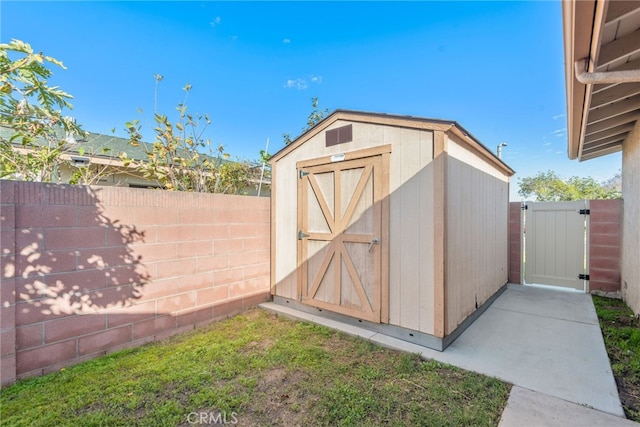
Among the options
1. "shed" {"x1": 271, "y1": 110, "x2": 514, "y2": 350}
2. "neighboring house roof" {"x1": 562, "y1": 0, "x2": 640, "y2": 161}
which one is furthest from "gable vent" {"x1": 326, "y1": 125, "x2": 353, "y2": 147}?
"neighboring house roof" {"x1": 562, "y1": 0, "x2": 640, "y2": 161}

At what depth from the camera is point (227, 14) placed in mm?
5996

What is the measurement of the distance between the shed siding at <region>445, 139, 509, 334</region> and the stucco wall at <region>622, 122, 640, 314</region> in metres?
1.58

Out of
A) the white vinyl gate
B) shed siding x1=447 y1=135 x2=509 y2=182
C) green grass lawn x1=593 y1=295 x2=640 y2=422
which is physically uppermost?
shed siding x1=447 y1=135 x2=509 y2=182

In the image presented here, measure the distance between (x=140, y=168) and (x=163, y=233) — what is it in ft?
5.48

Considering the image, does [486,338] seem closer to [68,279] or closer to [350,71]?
[68,279]

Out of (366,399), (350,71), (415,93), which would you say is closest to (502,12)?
(415,93)

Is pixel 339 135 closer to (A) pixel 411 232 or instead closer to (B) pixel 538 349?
(A) pixel 411 232

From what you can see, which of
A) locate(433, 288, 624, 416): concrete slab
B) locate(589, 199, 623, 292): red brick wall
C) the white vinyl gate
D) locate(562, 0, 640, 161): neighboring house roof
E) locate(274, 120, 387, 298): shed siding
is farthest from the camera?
the white vinyl gate

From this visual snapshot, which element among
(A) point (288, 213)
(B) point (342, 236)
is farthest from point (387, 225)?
(A) point (288, 213)

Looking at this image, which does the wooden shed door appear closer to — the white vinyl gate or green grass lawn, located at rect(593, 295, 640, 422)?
green grass lawn, located at rect(593, 295, 640, 422)

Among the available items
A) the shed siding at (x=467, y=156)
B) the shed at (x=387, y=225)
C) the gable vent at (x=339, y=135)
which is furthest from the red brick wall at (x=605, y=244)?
the gable vent at (x=339, y=135)

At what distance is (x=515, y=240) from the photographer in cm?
566

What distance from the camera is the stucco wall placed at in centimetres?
355

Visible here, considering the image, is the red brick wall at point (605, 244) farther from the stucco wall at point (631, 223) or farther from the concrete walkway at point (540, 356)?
the concrete walkway at point (540, 356)
